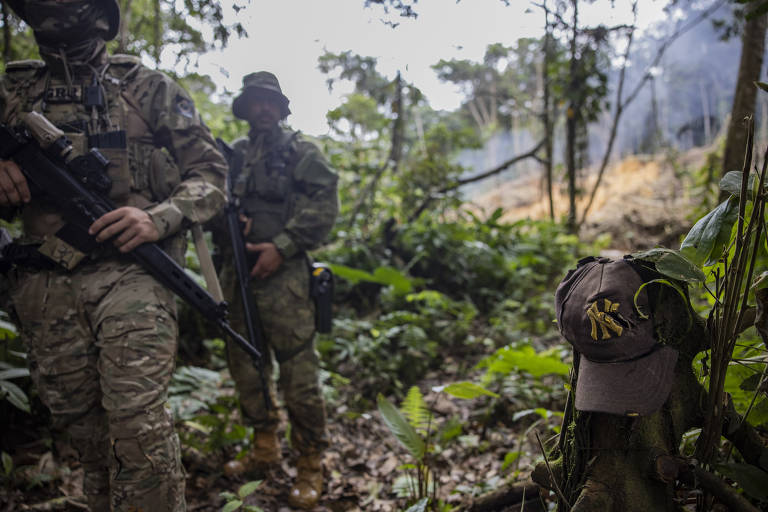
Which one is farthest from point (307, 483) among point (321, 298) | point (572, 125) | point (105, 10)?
point (572, 125)

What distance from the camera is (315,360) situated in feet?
9.54

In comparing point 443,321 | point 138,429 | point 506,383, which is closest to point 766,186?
point 138,429

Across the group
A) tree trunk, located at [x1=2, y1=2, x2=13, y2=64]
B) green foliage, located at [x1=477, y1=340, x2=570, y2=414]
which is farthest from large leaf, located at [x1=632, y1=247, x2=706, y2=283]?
tree trunk, located at [x1=2, y1=2, x2=13, y2=64]

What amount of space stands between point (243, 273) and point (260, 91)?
1.13 meters

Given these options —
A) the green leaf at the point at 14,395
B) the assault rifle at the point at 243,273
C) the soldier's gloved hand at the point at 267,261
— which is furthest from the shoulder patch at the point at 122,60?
the green leaf at the point at 14,395

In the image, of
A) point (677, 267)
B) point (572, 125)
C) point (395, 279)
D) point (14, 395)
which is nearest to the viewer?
point (677, 267)

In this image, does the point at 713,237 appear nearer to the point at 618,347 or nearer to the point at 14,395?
the point at 618,347

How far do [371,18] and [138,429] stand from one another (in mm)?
1989

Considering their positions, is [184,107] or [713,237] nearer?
[713,237]

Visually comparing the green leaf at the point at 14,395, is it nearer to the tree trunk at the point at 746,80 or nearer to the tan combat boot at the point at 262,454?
the tan combat boot at the point at 262,454

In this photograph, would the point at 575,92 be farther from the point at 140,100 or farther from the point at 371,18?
the point at 140,100

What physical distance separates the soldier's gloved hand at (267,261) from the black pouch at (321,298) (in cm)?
28

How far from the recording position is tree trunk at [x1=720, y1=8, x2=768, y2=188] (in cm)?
386

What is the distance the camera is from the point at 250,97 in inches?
116
